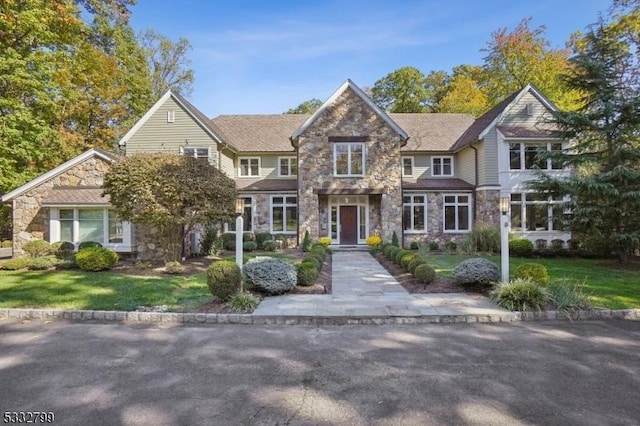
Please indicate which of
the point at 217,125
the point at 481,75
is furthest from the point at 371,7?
the point at 481,75

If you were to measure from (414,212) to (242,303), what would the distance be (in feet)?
48.1

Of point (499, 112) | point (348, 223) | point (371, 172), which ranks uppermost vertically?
point (499, 112)

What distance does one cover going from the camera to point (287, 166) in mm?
22109

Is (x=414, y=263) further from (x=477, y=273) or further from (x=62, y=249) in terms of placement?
(x=62, y=249)

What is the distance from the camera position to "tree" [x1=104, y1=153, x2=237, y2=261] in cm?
1157

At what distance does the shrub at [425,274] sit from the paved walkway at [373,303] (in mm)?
537

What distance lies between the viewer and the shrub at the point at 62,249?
14461mm

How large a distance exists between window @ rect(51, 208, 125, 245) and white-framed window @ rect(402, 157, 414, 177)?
1504 cm

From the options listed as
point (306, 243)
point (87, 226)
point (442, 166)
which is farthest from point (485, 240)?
point (87, 226)

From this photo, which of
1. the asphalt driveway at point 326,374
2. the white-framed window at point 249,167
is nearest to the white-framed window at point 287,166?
the white-framed window at point 249,167

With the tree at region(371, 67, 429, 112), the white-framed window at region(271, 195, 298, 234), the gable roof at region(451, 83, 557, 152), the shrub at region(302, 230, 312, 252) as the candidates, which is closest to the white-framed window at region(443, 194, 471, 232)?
the gable roof at region(451, 83, 557, 152)

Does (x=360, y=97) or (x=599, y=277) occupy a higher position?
(x=360, y=97)

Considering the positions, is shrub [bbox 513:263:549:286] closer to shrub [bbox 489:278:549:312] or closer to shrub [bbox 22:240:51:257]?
shrub [bbox 489:278:549:312]

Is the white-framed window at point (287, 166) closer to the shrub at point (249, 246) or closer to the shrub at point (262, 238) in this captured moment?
the shrub at point (262, 238)
